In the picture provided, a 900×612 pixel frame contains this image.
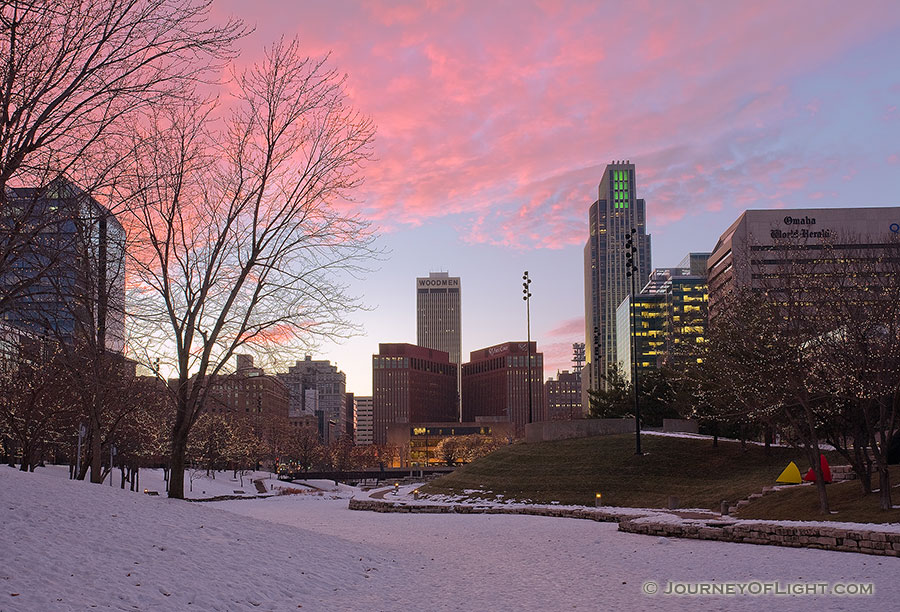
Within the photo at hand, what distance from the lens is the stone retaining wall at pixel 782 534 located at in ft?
58.9

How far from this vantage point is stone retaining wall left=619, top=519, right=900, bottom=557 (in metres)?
18.0

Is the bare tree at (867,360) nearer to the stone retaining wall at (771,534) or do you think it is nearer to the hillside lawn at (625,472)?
the stone retaining wall at (771,534)

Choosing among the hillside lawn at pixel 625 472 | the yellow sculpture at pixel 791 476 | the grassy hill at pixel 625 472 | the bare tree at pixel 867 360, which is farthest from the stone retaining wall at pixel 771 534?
the yellow sculpture at pixel 791 476

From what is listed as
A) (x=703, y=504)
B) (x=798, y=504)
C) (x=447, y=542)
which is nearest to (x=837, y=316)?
(x=798, y=504)

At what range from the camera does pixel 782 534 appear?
20.6 metres

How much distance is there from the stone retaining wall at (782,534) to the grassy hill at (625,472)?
10212 millimetres

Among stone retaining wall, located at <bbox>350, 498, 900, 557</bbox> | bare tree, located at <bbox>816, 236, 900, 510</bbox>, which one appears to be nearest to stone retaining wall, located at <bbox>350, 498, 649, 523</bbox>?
stone retaining wall, located at <bbox>350, 498, 900, 557</bbox>

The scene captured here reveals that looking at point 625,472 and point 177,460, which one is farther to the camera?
point 625,472

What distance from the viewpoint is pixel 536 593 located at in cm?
1455

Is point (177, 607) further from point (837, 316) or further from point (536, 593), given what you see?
point (837, 316)

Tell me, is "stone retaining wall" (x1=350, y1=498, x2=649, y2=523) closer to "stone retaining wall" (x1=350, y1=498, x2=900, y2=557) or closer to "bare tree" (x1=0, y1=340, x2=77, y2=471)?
"stone retaining wall" (x1=350, y1=498, x2=900, y2=557)

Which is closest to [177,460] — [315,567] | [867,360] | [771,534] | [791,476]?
[315,567]

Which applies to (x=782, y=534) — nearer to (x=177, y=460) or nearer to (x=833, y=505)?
(x=833, y=505)

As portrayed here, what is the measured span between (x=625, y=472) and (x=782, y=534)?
2318 centimetres
